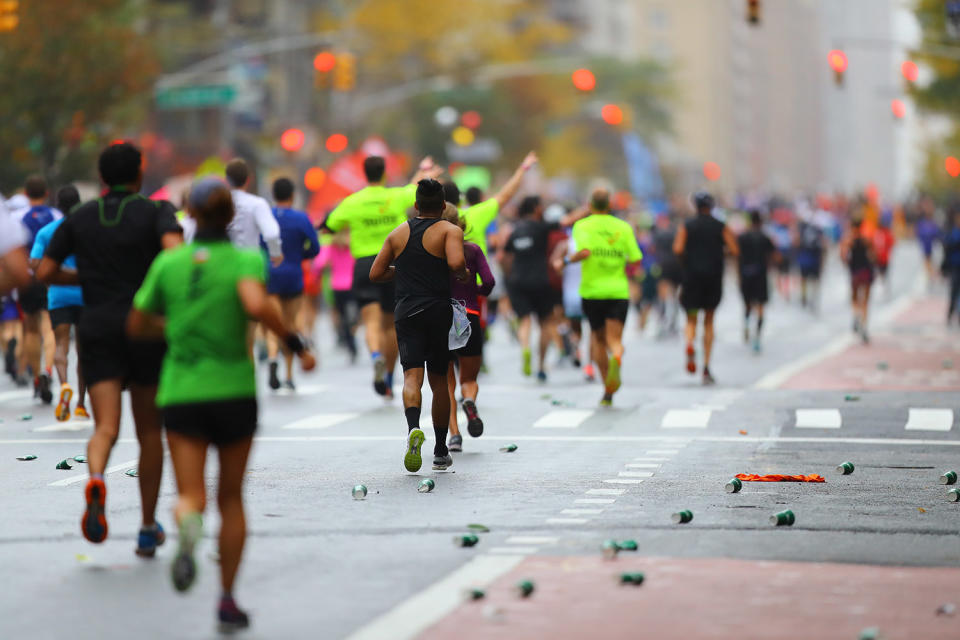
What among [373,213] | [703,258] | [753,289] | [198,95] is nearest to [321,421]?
[373,213]

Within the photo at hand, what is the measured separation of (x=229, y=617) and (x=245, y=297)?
3.67ft

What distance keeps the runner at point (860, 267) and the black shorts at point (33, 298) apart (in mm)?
13601

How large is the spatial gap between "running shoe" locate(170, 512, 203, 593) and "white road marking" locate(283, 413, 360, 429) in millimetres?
8193

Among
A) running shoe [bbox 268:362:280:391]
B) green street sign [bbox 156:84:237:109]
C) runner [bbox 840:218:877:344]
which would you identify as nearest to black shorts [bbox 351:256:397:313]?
running shoe [bbox 268:362:280:391]

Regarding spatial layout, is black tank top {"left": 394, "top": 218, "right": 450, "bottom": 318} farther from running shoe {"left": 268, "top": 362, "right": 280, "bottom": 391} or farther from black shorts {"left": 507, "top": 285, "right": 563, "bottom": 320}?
black shorts {"left": 507, "top": 285, "right": 563, "bottom": 320}

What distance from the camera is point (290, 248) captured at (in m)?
17.4

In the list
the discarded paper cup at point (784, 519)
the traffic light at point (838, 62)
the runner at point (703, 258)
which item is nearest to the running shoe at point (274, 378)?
the runner at point (703, 258)

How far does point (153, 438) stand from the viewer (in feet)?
28.0

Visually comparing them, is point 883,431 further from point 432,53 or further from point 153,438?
point 432,53

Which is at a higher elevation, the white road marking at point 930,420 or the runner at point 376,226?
the runner at point 376,226

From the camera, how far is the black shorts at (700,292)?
65.4 feet

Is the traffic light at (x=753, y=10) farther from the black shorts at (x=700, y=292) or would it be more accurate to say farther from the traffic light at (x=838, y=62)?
the black shorts at (x=700, y=292)

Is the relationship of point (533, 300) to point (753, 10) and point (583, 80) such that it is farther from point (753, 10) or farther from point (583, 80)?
point (583, 80)

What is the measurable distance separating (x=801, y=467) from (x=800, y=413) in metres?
4.18
